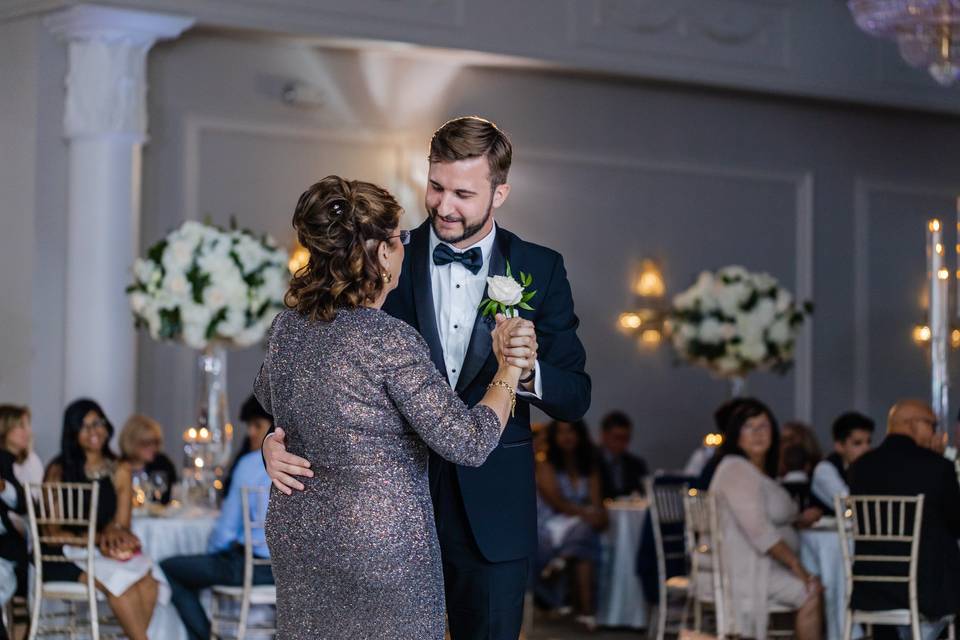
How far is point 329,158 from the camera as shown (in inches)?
392

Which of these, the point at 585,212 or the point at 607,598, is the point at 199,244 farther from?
the point at 585,212

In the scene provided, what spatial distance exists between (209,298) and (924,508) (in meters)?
3.12

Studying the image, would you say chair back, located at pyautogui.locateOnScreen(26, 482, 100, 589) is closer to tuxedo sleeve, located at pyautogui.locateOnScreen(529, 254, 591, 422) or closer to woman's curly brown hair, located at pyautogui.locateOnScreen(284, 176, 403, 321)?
tuxedo sleeve, located at pyautogui.locateOnScreen(529, 254, 591, 422)

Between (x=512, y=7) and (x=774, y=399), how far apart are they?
3662 mm

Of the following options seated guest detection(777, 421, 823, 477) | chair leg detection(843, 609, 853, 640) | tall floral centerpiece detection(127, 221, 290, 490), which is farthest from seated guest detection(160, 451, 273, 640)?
seated guest detection(777, 421, 823, 477)

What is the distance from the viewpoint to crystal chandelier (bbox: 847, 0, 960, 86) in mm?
8039

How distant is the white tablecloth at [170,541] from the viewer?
22.5 feet

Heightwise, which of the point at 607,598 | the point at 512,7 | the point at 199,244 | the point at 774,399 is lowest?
the point at 607,598

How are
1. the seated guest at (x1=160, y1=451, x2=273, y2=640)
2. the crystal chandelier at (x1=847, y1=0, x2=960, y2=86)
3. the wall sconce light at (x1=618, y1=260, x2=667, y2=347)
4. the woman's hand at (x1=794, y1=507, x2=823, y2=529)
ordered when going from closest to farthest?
the seated guest at (x1=160, y1=451, x2=273, y2=640), the woman's hand at (x1=794, y1=507, x2=823, y2=529), the crystal chandelier at (x1=847, y1=0, x2=960, y2=86), the wall sconce light at (x1=618, y1=260, x2=667, y2=347)

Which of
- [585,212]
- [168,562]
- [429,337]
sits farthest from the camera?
[585,212]

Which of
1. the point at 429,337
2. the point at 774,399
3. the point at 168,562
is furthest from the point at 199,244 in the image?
the point at 774,399

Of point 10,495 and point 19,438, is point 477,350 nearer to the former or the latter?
point 10,495

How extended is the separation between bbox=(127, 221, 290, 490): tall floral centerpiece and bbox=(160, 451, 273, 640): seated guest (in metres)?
0.39

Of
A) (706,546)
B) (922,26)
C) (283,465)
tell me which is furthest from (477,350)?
(922,26)
